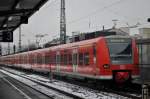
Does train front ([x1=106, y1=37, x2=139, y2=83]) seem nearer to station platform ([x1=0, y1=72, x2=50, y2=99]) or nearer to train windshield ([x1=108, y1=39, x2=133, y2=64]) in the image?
train windshield ([x1=108, y1=39, x2=133, y2=64])

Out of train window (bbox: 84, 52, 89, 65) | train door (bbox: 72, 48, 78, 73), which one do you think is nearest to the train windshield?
train window (bbox: 84, 52, 89, 65)

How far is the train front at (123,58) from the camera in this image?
20.7 m

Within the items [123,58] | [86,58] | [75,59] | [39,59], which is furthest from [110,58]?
[39,59]

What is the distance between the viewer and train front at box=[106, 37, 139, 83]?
20688 mm

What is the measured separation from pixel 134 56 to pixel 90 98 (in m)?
4.95

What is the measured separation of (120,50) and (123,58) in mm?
435

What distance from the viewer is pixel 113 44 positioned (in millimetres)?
21188

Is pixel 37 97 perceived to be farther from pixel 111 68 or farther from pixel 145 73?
pixel 145 73

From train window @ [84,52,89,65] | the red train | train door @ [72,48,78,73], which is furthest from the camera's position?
train door @ [72,48,78,73]

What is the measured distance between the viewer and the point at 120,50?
21141 millimetres

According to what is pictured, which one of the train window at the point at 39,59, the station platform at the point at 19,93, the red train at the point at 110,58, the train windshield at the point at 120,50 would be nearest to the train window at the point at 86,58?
the red train at the point at 110,58

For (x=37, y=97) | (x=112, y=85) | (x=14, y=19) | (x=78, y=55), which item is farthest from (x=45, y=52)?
(x=37, y=97)

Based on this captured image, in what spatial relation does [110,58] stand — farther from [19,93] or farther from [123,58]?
[19,93]

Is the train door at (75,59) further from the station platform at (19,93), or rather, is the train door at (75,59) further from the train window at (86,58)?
the station platform at (19,93)
